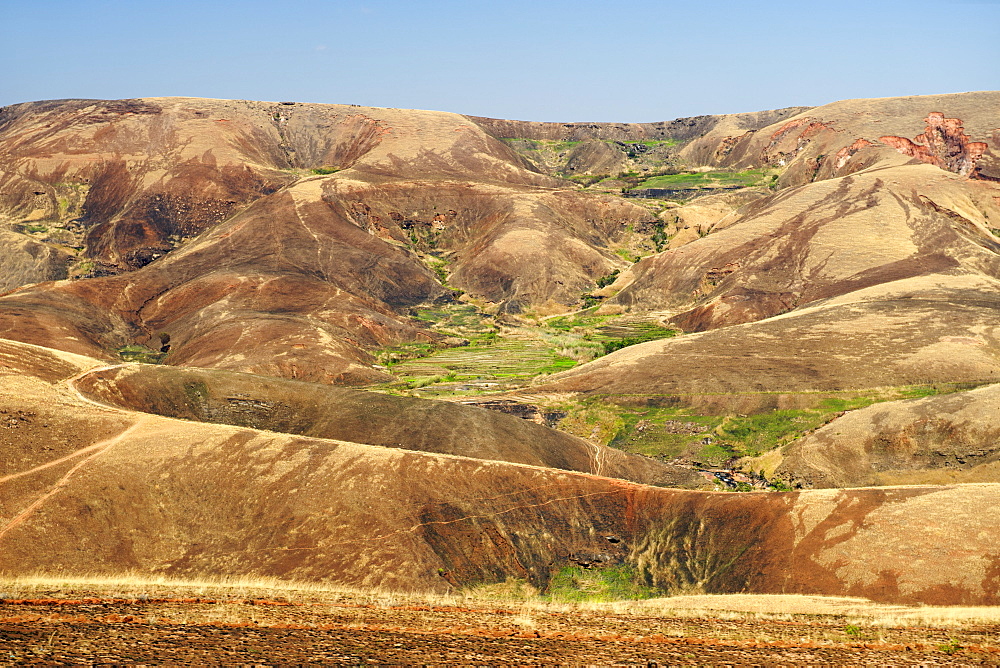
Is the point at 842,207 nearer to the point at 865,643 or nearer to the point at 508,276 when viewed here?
the point at 508,276

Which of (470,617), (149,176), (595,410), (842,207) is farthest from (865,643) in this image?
(149,176)

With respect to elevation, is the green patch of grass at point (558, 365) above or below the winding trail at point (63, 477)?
below

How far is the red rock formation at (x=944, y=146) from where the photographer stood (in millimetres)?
104250

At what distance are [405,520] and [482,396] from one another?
29.9 metres

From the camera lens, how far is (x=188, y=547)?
24594 mm

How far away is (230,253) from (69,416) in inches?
2402

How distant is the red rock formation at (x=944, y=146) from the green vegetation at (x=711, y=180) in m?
22.0

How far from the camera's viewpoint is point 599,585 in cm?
2831

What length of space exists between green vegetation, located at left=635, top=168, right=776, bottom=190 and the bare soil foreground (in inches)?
4546

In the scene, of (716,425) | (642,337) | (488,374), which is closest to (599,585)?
(716,425)

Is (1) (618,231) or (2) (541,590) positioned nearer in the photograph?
(2) (541,590)

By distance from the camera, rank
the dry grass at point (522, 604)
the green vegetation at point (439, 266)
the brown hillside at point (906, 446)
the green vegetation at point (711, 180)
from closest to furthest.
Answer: the dry grass at point (522, 604) < the brown hillside at point (906, 446) < the green vegetation at point (439, 266) < the green vegetation at point (711, 180)

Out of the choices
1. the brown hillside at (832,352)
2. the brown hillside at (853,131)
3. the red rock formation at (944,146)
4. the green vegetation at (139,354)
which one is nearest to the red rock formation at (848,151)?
the brown hillside at (853,131)

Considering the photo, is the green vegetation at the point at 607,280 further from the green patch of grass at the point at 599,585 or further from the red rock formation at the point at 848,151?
the green patch of grass at the point at 599,585
